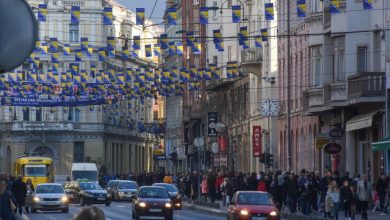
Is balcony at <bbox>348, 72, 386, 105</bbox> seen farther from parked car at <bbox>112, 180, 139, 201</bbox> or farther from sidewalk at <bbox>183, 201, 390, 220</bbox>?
parked car at <bbox>112, 180, 139, 201</bbox>

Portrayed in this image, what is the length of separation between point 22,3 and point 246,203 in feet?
96.1

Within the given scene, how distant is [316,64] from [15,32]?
50787mm

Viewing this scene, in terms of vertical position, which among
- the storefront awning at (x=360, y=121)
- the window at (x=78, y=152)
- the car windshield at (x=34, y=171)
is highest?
the storefront awning at (x=360, y=121)

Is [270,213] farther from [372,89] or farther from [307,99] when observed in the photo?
[307,99]

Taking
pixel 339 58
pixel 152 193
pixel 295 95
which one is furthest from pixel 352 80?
pixel 295 95

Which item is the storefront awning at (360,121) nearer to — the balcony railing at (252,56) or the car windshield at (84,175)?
the balcony railing at (252,56)

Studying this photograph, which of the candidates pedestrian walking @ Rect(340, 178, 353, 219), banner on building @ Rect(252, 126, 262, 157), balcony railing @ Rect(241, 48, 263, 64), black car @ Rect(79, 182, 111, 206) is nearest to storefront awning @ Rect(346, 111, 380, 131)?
pedestrian walking @ Rect(340, 178, 353, 219)

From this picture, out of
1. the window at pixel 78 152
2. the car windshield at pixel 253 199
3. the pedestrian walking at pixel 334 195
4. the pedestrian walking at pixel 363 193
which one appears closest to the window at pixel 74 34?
the window at pixel 78 152

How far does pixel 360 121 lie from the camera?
48.2 meters

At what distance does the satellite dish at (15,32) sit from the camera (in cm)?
623

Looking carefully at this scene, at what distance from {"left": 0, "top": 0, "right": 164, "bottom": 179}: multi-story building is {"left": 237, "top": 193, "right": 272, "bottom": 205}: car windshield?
9346cm

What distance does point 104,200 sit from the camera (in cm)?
6388

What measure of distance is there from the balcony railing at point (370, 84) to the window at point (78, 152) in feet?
302

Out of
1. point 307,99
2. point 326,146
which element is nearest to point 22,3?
point 326,146
